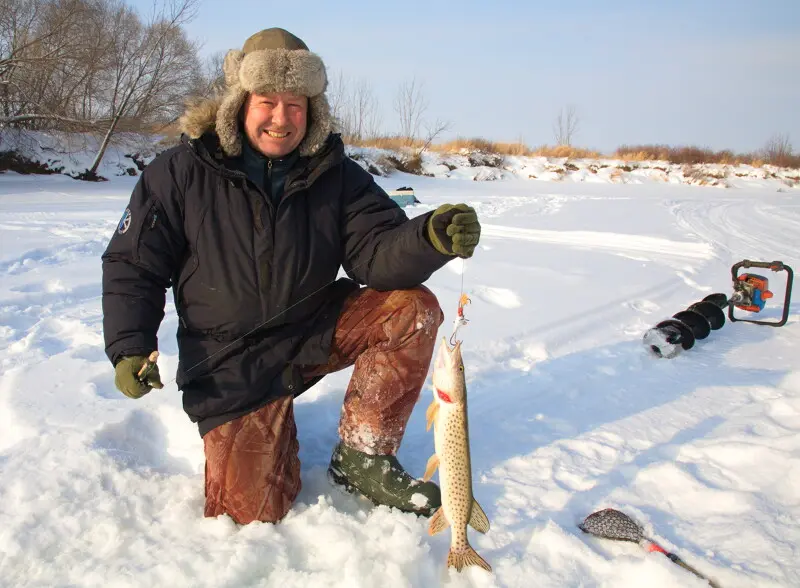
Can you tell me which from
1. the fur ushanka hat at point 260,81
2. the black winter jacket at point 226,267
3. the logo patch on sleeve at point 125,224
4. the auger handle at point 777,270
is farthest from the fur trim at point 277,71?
the auger handle at point 777,270

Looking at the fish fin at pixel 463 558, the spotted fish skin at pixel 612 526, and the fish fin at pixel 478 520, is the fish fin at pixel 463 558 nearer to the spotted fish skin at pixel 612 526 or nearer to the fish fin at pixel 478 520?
the fish fin at pixel 478 520

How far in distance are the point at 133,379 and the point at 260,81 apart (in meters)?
1.29

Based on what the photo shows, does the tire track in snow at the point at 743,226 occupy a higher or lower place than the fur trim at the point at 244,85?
lower

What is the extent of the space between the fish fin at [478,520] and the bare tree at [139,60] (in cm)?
1708

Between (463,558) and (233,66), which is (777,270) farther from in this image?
(233,66)

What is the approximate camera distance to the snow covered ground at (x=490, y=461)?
1.95 metres

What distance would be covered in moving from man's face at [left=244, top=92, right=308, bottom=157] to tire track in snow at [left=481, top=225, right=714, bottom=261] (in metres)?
6.48

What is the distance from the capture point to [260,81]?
2.38m

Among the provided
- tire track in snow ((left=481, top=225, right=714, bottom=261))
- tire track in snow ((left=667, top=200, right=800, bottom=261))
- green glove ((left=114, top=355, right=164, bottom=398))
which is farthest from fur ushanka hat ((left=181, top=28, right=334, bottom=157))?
tire track in snow ((left=667, top=200, right=800, bottom=261))

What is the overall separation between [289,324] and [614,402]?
6.60 feet

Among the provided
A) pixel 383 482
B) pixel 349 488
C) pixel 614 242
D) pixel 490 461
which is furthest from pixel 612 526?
pixel 614 242

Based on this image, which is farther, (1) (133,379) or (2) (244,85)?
(2) (244,85)

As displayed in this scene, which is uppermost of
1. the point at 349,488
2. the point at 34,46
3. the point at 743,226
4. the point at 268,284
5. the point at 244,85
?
the point at 34,46

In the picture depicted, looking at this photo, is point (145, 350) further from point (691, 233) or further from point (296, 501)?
point (691, 233)
